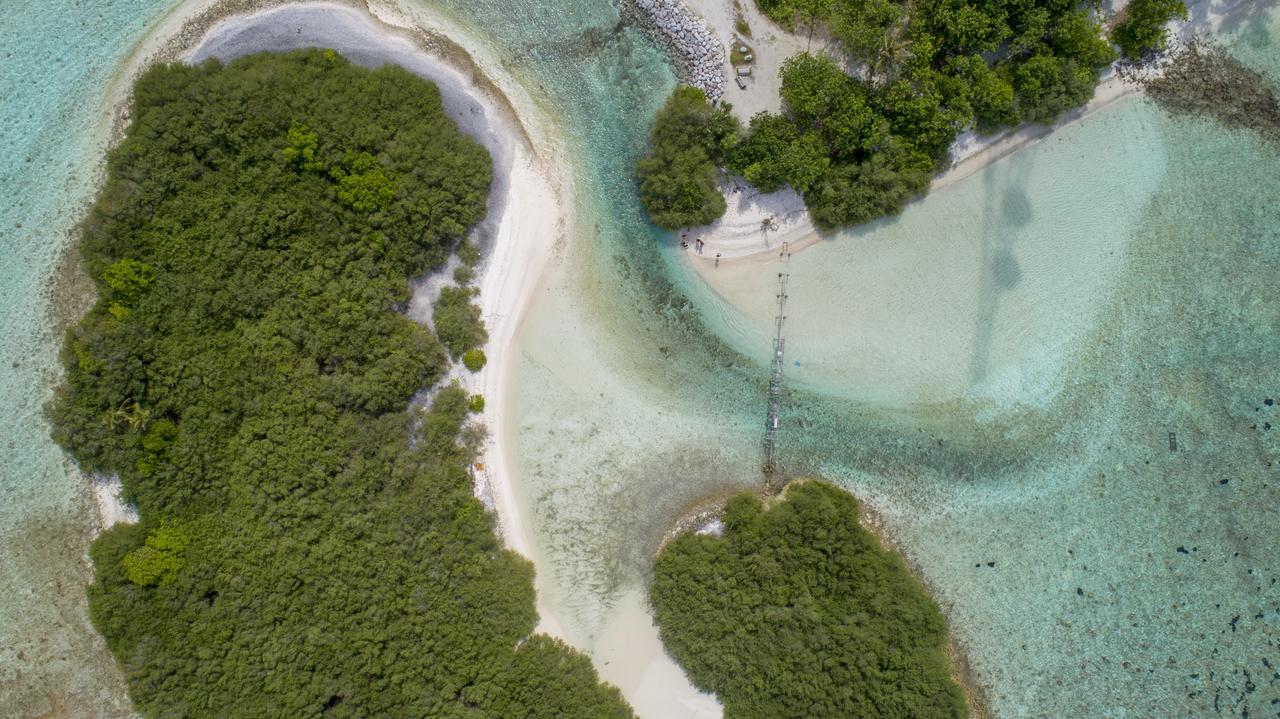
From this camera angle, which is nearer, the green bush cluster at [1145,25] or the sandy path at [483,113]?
the green bush cluster at [1145,25]

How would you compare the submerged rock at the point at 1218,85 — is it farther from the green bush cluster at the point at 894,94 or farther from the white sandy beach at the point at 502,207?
the white sandy beach at the point at 502,207

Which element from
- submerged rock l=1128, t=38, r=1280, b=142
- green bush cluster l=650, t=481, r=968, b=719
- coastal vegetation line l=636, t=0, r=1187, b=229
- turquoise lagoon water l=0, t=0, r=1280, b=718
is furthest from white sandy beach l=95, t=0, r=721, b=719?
submerged rock l=1128, t=38, r=1280, b=142

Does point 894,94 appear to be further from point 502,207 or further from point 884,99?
point 502,207

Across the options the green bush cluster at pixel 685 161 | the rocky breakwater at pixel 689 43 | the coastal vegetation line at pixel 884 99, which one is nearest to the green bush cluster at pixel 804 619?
the green bush cluster at pixel 685 161

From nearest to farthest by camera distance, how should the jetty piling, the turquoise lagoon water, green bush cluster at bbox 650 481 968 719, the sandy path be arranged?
green bush cluster at bbox 650 481 968 719 → the sandy path → the turquoise lagoon water → the jetty piling

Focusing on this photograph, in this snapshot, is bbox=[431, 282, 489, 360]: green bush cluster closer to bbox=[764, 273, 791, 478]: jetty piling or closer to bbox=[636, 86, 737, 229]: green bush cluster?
bbox=[636, 86, 737, 229]: green bush cluster

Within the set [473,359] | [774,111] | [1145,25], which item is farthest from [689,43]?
[1145,25]
